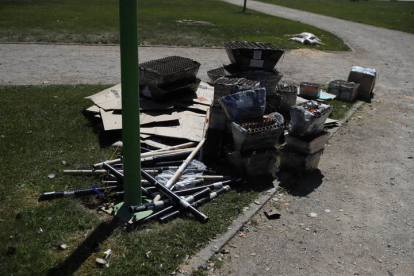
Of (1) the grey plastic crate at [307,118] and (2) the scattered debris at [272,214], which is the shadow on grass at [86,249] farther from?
(1) the grey plastic crate at [307,118]

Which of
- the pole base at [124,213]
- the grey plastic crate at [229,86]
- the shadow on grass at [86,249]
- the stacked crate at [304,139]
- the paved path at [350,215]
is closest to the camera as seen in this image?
the shadow on grass at [86,249]

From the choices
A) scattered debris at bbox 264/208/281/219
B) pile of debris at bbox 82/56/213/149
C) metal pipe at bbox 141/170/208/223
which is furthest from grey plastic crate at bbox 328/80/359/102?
metal pipe at bbox 141/170/208/223

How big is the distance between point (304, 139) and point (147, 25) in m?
13.5

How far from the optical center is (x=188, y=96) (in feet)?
25.1

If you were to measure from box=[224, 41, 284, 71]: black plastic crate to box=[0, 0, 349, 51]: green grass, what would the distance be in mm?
7639

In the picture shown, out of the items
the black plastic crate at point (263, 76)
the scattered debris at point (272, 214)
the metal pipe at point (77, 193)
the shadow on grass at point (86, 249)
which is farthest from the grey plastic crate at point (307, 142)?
the shadow on grass at point (86, 249)

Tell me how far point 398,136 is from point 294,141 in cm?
290

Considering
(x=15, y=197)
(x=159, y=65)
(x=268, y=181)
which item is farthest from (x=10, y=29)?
(x=268, y=181)

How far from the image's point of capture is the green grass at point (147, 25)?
14.8 m

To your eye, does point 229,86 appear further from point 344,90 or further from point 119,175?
point 344,90

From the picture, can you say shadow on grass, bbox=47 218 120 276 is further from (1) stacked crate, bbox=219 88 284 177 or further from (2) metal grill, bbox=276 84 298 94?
(2) metal grill, bbox=276 84 298 94

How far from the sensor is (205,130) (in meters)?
6.54

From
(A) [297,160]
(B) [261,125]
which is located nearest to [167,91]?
(B) [261,125]

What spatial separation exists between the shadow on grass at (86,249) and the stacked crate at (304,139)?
2707 millimetres
